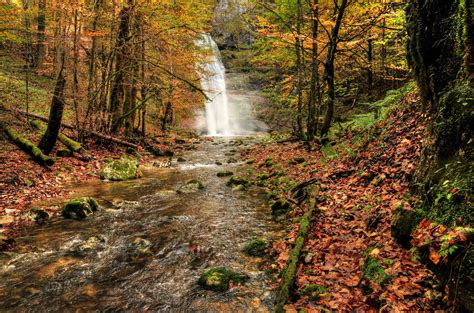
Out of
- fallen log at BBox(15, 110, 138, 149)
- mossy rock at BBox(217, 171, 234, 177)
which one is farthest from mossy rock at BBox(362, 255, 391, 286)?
fallen log at BBox(15, 110, 138, 149)

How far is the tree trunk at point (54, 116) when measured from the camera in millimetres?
9922

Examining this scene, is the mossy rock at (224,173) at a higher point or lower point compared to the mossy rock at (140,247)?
higher

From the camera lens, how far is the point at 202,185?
10.0m

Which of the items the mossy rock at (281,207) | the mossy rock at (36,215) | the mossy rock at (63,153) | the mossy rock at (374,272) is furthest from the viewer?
the mossy rock at (63,153)

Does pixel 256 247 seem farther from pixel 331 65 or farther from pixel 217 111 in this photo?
pixel 217 111

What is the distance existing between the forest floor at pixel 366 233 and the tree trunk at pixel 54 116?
787 cm

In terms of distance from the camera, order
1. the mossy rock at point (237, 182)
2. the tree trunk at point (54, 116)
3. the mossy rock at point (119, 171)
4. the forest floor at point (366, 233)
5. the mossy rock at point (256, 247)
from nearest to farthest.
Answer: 1. the forest floor at point (366, 233)
2. the mossy rock at point (256, 247)
3. the tree trunk at point (54, 116)
4. the mossy rock at point (237, 182)
5. the mossy rock at point (119, 171)

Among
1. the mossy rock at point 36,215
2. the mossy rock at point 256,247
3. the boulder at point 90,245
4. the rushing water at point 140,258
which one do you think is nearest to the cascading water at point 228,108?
the rushing water at point 140,258

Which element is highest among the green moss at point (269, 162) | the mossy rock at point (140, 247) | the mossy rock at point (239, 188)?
the green moss at point (269, 162)

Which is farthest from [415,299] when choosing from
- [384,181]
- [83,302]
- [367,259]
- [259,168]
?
[259,168]

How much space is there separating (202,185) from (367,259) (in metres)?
6.78

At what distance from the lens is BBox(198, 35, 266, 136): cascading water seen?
30562 mm

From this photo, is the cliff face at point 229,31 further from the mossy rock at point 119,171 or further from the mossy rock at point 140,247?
the mossy rock at point 140,247

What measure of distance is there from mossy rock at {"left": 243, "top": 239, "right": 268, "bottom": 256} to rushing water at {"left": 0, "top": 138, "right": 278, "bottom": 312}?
163mm
